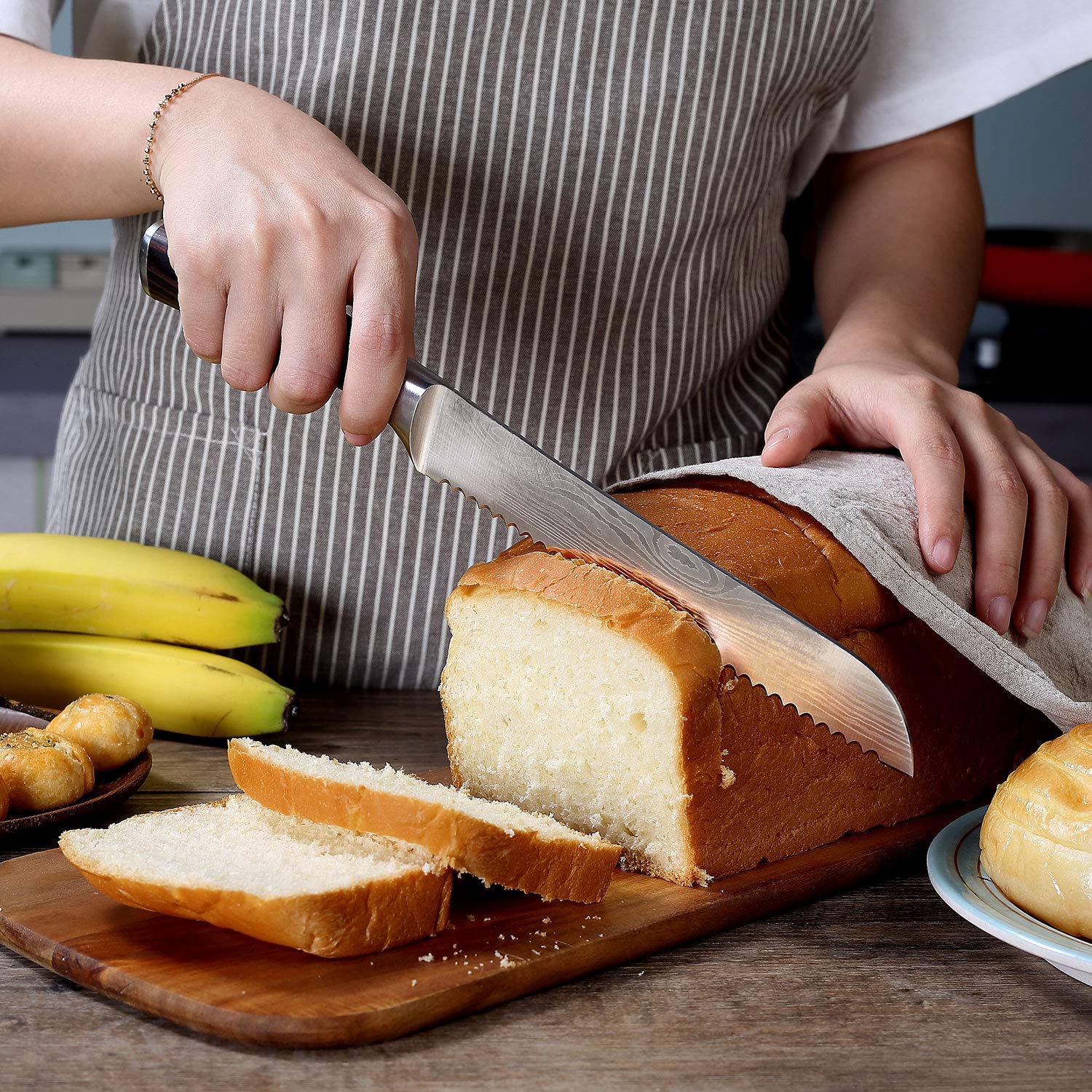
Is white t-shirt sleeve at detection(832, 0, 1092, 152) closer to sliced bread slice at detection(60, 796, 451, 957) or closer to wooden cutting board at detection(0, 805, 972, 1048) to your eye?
wooden cutting board at detection(0, 805, 972, 1048)

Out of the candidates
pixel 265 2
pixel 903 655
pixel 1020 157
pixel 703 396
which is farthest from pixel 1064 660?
pixel 1020 157

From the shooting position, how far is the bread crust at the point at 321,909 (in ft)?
2.54

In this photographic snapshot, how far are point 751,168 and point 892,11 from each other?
28 centimetres

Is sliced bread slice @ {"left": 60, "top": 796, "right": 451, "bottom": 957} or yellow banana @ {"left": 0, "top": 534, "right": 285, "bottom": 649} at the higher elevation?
sliced bread slice @ {"left": 60, "top": 796, "right": 451, "bottom": 957}

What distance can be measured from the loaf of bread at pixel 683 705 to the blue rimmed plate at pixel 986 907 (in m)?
0.13

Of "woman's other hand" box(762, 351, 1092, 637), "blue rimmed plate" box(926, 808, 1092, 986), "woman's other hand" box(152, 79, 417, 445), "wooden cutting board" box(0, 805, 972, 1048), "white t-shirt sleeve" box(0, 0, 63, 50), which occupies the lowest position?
"wooden cutting board" box(0, 805, 972, 1048)

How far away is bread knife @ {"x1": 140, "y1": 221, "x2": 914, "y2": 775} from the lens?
2.96ft

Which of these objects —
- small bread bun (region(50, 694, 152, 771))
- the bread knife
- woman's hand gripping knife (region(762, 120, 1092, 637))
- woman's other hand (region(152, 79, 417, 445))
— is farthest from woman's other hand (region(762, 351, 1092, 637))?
small bread bun (region(50, 694, 152, 771))

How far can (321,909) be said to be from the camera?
0.77 metres

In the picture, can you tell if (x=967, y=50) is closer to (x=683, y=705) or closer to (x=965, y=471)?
(x=965, y=471)

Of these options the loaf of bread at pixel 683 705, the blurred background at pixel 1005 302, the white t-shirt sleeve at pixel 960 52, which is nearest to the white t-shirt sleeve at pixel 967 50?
the white t-shirt sleeve at pixel 960 52

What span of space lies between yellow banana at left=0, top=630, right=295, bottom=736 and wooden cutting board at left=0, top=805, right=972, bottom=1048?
294 mm

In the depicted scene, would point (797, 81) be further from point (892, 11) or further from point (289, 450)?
point (289, 450)

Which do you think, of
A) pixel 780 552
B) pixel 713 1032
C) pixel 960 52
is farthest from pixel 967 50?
pixel 713 1032
